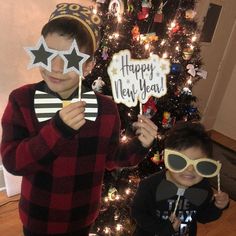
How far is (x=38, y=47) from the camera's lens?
2.69 feet

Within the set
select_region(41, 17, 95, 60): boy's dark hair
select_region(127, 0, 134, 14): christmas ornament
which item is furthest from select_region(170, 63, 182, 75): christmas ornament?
select_region(41, 17, 95, 60): boy's dark hair

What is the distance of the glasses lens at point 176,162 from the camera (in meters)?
1.13

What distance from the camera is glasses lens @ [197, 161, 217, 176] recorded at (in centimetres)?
113

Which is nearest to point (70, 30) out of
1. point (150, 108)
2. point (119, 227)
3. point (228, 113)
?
point (150, 108)

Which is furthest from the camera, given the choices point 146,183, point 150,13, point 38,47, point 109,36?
point 150,13

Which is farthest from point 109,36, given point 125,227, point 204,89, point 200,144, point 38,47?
point 204,89

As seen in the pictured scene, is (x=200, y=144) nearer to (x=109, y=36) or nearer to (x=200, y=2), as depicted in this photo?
(x=109, y=36)

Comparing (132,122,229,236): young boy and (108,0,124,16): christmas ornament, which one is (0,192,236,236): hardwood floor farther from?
(108,0,124,16): christmas ornament

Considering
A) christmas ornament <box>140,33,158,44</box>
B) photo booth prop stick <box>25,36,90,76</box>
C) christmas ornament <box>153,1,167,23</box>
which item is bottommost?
christmas ornament <box>140,33,158,44</box>

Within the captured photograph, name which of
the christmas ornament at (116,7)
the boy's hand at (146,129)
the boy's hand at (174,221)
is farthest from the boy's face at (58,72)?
the christmas ornament at (116,7)

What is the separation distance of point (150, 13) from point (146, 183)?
115 cm

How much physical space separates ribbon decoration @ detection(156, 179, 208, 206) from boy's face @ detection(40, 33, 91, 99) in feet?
1.81

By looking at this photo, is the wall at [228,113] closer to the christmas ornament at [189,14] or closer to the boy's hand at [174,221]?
the christmas ornament at [189,14]

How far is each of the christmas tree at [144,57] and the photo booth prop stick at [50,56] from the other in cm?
96
